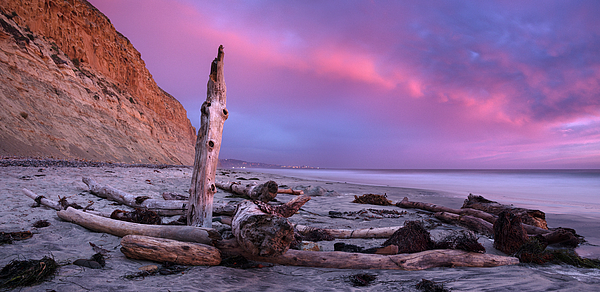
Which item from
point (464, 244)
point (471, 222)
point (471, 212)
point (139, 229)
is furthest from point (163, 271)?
point (471, 212)

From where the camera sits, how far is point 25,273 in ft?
7.20

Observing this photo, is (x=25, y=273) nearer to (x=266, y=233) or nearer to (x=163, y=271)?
(x=163, y=271)

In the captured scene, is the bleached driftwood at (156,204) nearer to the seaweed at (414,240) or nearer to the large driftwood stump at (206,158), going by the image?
the large driftwood stump at (206,158)

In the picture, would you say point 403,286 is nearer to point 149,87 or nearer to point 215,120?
point 215,120

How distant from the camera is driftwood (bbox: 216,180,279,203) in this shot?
456 centimetres

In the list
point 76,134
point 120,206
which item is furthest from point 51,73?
point 120,206

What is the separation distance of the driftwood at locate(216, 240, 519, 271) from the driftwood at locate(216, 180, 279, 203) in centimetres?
144

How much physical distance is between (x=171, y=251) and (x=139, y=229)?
0.90 metres

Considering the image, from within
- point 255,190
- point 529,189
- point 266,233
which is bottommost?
point 529,189

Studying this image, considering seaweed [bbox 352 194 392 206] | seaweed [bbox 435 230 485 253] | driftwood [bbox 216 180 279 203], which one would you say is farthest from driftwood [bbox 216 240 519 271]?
seaweed [bbox 352 194 392 206]

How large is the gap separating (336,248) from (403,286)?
1.12 metres

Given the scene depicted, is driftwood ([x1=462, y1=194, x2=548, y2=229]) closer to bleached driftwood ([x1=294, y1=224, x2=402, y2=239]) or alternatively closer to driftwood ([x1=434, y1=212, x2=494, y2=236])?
driftwood ([x1=434, y1=212, x2=494, y2=236])

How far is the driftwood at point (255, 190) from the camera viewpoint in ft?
15.0

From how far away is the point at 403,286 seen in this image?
8.30ft
